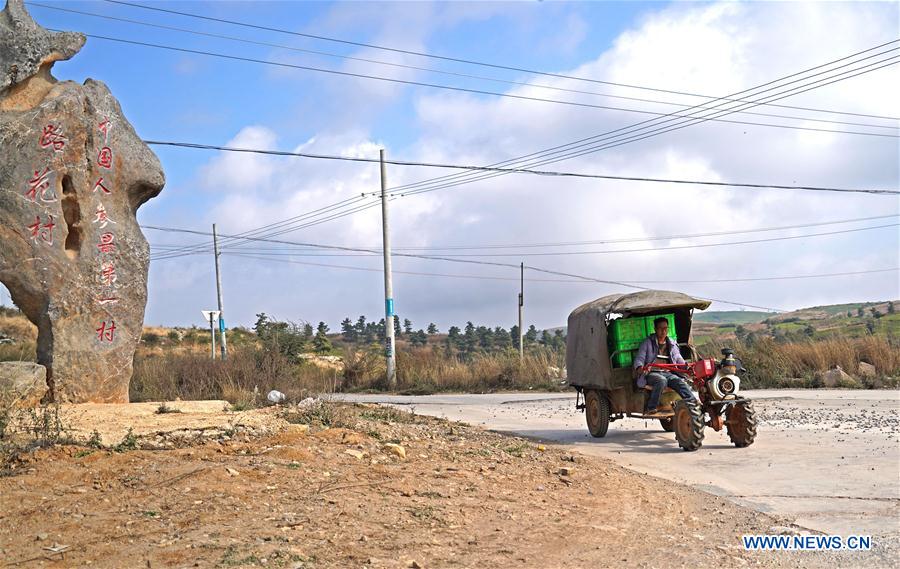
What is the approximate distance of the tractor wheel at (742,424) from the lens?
39.4 feet

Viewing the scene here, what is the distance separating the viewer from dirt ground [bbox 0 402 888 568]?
6.25 m

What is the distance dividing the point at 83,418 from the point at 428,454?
4.40 m

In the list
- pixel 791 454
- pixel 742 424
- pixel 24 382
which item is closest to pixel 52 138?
pixel 24 382

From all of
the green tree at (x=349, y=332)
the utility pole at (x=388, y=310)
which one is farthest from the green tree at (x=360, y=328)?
the utility pole at (x=388, y=310)

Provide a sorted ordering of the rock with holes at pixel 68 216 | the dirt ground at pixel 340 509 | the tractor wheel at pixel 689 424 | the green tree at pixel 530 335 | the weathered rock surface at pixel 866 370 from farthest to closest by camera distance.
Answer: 1. the green tree at pixel 530 335
2. the weathered rock surface at pixel 866 370
3. the rock with holes at pixel 68 216
4. the tractor wheel at pixel 689 424
5. the dirt ground at pixel 340 509

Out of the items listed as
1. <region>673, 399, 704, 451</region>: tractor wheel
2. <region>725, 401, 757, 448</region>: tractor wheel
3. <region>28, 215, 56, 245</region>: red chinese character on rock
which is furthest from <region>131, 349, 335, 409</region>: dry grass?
<region>725, 401, 757, 448</region>: tractor wheel

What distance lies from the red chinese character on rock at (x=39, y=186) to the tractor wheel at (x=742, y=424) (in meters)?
10.3

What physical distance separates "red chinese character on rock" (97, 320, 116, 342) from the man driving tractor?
7940mm

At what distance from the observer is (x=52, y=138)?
1248 centimetres

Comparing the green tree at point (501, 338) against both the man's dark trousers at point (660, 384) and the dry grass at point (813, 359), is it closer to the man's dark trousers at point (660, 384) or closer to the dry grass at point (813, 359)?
the dry grass at point (813, 359)

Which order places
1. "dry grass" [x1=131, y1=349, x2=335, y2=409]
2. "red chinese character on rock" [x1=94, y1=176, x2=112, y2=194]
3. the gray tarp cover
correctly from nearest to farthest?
"red chinese character on rock" [x1=94, y1=176, x2=112, y2=194] < the gray tarp cover < "dry grass" [x1=131, y1=349, x2=335, y2=409]

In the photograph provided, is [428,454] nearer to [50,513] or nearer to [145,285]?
[50,513]

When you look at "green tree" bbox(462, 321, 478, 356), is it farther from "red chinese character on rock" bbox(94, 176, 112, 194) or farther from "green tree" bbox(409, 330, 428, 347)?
"red chinese character on rock" bbox(94, 176, 112, 194)

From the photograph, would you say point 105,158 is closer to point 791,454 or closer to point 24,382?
point 24,382
